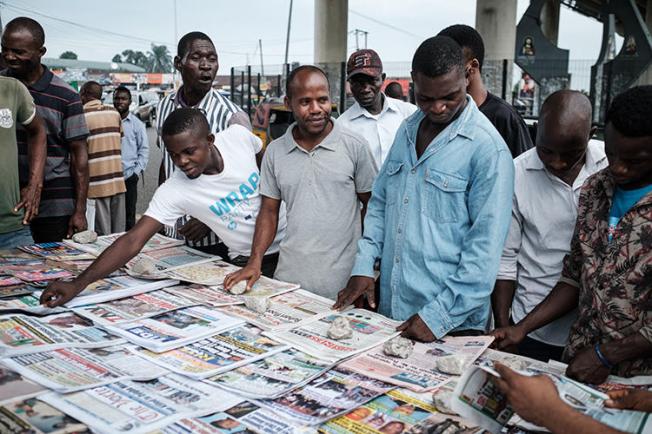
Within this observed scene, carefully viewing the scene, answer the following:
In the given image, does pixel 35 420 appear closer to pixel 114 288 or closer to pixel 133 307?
pixel 133 307

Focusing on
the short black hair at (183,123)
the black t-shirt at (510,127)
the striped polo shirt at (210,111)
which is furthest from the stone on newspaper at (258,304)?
the black t-shirt at (510,127)

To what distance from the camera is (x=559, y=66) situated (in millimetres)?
10602

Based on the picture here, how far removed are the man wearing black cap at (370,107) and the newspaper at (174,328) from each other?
5.84 feet

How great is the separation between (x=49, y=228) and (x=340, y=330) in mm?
2153

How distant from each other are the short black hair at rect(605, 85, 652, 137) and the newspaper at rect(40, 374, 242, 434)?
3.89ft

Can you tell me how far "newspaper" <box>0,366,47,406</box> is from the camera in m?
1.35

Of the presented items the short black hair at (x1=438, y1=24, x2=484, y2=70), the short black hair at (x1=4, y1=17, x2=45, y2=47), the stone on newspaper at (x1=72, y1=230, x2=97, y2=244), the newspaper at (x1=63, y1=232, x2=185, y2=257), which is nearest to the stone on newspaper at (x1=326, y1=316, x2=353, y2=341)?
the newspaper at (x1=63, y1=232, x2=185, y2=257)

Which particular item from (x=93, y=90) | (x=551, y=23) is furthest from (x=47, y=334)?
(x=551, y=23)

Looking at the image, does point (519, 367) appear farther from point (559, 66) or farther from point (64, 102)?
point (559, 66)

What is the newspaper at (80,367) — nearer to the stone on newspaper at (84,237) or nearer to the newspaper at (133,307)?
the newspaper at (133,307)

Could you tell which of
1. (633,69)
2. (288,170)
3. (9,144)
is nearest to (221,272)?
(288,170)

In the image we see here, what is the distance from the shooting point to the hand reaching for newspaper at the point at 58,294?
1.99 m

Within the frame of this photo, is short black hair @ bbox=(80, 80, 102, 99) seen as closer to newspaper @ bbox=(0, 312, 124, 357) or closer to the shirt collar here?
the shirt collar

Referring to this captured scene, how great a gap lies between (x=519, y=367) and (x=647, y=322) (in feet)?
1.10
